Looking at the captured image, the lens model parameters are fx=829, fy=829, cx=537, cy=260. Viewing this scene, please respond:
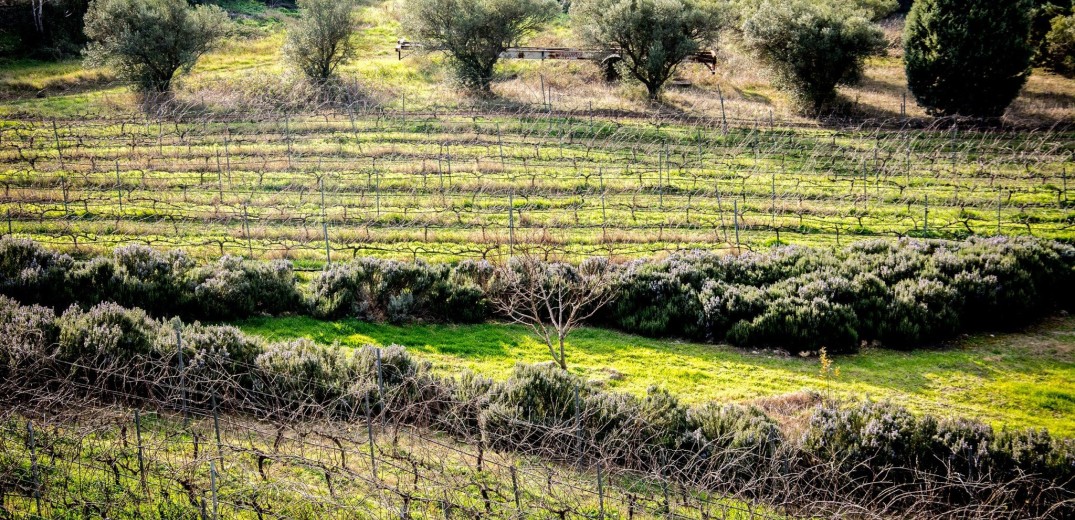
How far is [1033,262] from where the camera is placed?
69.4ft

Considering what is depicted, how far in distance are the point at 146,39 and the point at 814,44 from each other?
101ft

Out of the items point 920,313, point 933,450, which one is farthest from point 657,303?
point 933,450

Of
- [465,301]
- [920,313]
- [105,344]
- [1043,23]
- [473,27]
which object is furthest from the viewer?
[1043,23]

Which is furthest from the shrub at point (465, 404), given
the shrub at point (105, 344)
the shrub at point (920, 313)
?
the shrub at point (920, 313)

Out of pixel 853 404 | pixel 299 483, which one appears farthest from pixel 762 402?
pixel 299 483

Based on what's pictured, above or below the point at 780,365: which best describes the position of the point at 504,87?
above

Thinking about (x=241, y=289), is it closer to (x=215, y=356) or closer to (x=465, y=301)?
(x=215, y=356)

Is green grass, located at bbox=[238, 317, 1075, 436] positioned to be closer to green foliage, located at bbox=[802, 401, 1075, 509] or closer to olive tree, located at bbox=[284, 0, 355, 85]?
green foliage, located at bbox=[802, 401, 1075, 509]

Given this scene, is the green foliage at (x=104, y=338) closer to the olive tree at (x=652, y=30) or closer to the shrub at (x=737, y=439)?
the shrub at (x=737, y=439)

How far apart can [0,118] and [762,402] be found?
118 feet

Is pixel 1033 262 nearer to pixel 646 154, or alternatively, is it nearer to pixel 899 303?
pixel 899 303

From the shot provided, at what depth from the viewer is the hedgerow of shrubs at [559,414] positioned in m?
13.2

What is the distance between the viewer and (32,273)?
64.7 feet

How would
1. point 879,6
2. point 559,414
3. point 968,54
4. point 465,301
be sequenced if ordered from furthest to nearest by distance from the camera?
point 879,6 → point 968,54 → point 465,301 → point 559,414
